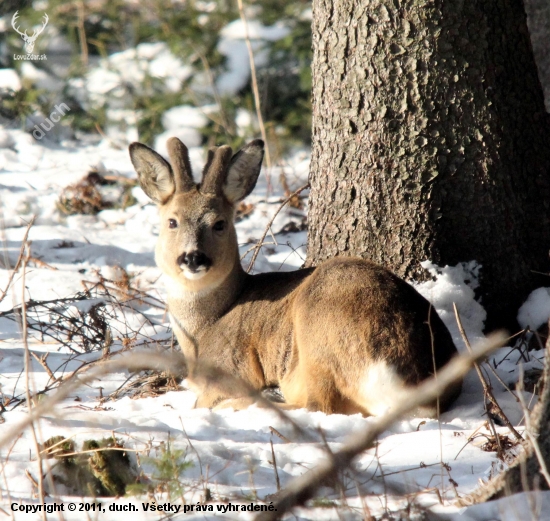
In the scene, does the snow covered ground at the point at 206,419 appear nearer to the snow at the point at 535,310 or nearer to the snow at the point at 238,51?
the snow at the point at 535,310

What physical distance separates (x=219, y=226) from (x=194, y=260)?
405 millimetres

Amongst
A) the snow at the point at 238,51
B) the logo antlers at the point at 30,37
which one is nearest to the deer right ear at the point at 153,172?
the snow at the point at 238,51

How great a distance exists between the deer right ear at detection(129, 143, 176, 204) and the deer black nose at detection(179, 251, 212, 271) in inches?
26.0

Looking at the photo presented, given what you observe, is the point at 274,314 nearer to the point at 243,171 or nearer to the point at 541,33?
the point at 243,171

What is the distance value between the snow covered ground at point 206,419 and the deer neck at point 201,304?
0.30 m

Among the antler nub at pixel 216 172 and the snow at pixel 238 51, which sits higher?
the snow at pixel 238 51

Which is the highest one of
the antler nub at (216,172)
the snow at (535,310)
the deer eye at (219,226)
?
the antler nub at (216,172)

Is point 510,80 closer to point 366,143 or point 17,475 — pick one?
point 366,143

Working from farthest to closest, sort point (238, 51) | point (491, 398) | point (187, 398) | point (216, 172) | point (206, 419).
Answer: point (238, 51)
point (216, 172)
point (187, 398)
point (206, 419)
point (491, 398)

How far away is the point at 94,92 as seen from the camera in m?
11.5

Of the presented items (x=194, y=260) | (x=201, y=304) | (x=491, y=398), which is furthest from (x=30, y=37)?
(x=491, y=398)

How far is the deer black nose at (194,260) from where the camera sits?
5136 mm

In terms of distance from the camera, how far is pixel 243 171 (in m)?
5.62

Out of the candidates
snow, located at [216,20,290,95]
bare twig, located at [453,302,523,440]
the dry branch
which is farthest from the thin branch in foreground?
snow, located at [216,20,290,95]
